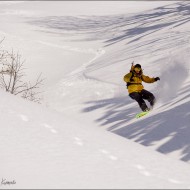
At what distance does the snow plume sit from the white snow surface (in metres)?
0.06

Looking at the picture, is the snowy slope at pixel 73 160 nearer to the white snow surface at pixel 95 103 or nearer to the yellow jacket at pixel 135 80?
the white snow surface at pixel 95 103

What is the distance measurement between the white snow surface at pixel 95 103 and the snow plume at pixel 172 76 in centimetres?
6

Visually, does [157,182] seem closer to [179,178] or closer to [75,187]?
[179,178]

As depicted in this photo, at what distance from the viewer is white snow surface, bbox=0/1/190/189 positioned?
3062 millimetres

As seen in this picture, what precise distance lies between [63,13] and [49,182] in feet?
118

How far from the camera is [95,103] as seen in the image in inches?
583

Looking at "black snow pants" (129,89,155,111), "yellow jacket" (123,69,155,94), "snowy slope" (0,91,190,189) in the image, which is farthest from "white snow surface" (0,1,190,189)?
"yellow jacket" (123,69,155,94)

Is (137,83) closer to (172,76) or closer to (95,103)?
(95,103)

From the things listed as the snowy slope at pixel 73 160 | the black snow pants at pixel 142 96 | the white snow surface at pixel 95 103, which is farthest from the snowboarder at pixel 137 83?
the snowy slope at pixel 73 160

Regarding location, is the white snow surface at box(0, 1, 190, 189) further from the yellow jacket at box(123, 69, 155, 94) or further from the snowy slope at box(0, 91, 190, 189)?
the yellow jacket at box(123, 69, 155, 94)

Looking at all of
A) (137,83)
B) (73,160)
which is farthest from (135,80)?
(73,160)

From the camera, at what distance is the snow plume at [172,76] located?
12754mm

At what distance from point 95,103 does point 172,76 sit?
2685mm


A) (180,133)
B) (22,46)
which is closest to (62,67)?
(22,46)
